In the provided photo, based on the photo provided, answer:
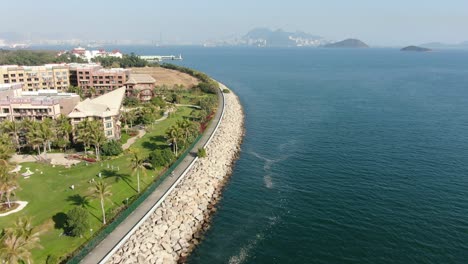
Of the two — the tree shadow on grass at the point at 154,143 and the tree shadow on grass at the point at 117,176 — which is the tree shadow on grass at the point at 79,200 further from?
the tree shadow on grass at the point at 154,143

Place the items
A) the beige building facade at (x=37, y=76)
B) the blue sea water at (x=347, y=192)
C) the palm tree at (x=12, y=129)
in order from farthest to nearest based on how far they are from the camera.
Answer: the beige building facade at (x=37, y=76) → the palm tree at (x=12, y=129) → the blue sea water at (x=347, y=192)

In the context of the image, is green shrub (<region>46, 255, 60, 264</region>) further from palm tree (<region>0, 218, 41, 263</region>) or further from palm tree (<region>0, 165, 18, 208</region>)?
palm tree (<region>0, 165, 18, 208</region>)

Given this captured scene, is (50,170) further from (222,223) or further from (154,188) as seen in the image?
(222,223)

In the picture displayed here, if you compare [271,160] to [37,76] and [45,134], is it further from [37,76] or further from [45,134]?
[37,76]

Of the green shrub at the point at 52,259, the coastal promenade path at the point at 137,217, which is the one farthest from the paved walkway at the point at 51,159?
the green shrub at the point at 52,259

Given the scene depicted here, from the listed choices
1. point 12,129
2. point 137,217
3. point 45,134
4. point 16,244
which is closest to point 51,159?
point 45,134

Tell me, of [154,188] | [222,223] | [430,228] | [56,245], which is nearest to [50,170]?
[154,188]

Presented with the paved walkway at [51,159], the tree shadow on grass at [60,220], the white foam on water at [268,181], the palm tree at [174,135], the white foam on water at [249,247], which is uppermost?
the palm tree at [174,135]

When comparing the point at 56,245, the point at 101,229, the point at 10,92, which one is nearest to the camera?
the point at 56,245
